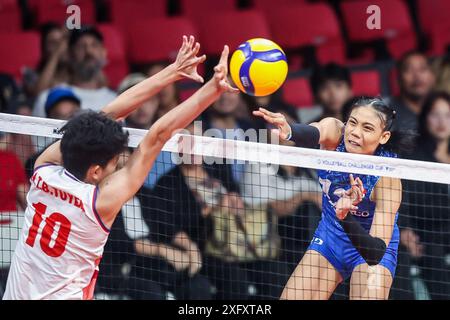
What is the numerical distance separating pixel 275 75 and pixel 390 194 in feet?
3.92

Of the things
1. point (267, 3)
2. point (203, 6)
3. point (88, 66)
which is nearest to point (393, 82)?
point (267, 3)

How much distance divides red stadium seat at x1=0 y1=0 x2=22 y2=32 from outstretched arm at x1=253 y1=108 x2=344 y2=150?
5.06 meters

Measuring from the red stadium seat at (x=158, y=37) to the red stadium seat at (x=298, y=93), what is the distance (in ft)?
3.86

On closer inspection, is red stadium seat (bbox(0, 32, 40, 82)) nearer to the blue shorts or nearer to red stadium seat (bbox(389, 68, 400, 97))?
red stadium seat (bbox(389, 68, 400, 97))

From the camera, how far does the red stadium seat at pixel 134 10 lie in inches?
462

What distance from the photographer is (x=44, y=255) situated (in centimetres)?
613

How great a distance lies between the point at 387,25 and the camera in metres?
11.9

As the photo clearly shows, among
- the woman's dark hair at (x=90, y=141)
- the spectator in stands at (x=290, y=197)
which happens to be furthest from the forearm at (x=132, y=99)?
the spectator in stands at (x=290, y=197)

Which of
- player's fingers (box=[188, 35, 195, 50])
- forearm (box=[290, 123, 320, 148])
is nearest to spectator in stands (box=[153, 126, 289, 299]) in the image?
forearm (box=[290, 123, 320, 148])

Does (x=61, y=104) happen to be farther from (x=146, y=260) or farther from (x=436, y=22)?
(x=436, y=22)

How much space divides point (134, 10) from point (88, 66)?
1398mm

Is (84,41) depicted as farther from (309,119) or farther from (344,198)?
(344,198)

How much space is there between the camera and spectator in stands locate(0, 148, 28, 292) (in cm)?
845
